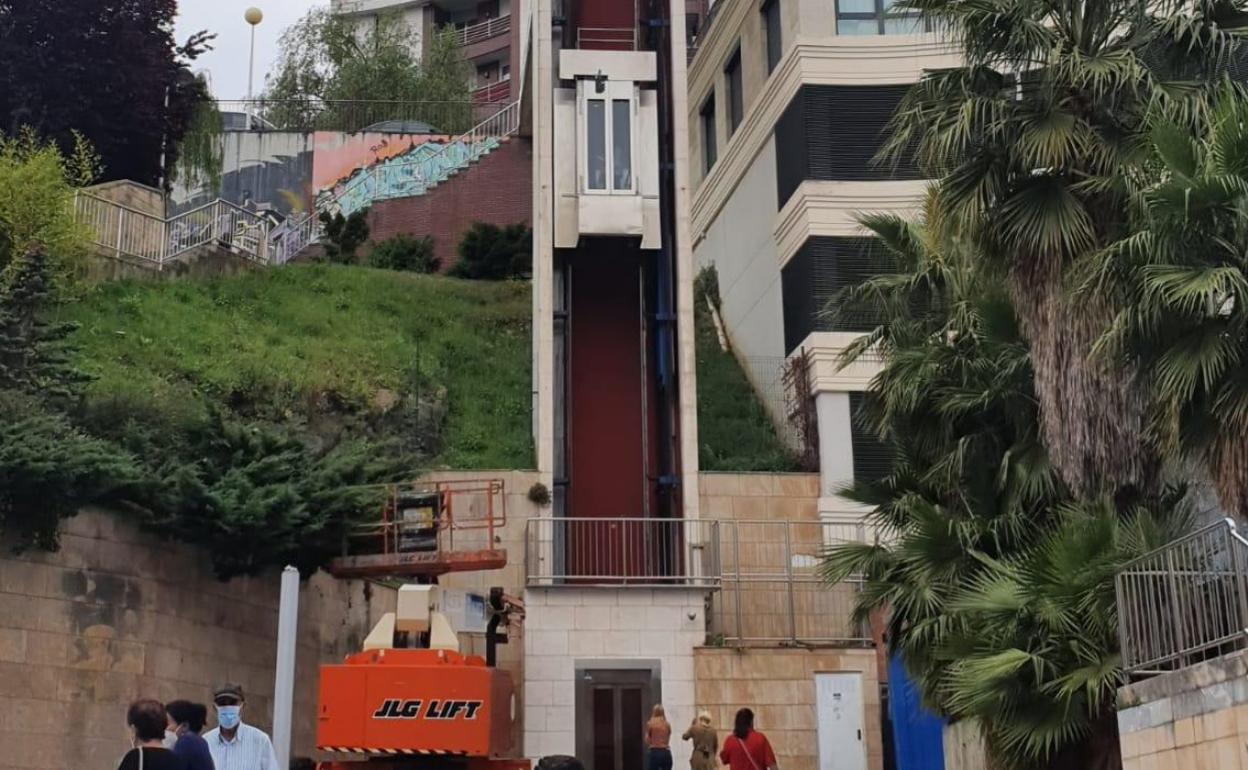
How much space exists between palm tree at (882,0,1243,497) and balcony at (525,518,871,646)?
894cm

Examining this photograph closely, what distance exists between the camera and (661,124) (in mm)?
28688

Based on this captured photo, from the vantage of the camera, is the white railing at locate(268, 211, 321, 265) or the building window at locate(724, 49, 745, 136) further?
the white railing at locate(268, 211, 321, 265)

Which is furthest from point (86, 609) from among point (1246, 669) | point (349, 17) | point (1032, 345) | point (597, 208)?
point (349, 17)

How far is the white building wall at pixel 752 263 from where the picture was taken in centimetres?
3384

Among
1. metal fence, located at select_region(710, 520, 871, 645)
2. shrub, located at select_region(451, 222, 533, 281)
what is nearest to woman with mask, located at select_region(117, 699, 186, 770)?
metal fence, located at select_region(710, 520, 871, 645)

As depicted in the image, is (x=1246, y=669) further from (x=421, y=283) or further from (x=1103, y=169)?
(x=421, y=283)

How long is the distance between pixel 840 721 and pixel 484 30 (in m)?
57.1

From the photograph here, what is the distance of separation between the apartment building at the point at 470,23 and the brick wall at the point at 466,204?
27.2m

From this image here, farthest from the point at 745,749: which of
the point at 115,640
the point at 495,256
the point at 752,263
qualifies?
the point at 495,256

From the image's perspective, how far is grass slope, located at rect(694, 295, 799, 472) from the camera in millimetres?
29859

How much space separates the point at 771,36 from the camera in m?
35.2

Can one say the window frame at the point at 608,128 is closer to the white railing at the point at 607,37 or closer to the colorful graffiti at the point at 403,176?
the white railing at the point at 607,37

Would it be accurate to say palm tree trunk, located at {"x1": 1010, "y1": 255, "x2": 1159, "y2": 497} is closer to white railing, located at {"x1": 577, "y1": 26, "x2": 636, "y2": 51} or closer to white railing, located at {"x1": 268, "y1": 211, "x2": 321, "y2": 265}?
white railing, located at {"x1": 577, "y1": 26, "x2": 636, "y2": 51}

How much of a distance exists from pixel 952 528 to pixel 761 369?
1557 cm
